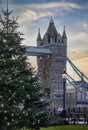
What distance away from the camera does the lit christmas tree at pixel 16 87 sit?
67.7ft

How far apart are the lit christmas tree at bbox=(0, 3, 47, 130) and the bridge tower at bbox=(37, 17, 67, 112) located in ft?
325

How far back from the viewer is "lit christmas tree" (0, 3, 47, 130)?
67.7ft

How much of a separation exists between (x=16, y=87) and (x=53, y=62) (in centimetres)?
10885

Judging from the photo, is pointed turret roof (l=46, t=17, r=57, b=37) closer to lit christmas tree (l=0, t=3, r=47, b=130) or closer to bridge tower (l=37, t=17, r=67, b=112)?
bridge tower (l=37, t=17, r=67, b=112)

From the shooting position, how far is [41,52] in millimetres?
123562

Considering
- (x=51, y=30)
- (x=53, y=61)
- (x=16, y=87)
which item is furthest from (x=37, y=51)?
(x=16, y=87)

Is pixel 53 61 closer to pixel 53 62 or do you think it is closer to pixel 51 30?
pixel 53 62

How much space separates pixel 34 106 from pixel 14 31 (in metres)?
3.82

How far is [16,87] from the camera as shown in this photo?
68.0 ft

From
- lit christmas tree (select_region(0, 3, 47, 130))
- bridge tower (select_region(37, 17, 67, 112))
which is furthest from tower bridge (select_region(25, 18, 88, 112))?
lit christmas tree (select_region(0, 3, 47, 130))

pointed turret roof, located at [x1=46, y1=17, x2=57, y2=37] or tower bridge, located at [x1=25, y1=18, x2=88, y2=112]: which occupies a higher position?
pointed turret roof, located at [x1=46, y1=17, x2=57, y2=37]

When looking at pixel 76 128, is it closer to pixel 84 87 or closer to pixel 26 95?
pixel 26 95

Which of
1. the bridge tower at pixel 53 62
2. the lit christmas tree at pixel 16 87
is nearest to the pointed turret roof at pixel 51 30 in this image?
the bridge tower at pixel 53 62

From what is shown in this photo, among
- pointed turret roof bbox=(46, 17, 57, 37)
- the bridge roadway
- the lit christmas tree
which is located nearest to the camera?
the lit christmas tree
